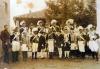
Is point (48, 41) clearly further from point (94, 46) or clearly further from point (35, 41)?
point (94, 46)

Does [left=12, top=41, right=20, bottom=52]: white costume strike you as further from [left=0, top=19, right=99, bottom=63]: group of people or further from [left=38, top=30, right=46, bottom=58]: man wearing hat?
[left=38, top=30, right=46, bottom=58]: man wearing hat

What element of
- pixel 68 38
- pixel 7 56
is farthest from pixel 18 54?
pixel 68 38

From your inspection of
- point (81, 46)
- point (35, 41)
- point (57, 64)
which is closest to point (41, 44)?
point (35, 41)

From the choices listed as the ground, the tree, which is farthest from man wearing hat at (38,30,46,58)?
the tree

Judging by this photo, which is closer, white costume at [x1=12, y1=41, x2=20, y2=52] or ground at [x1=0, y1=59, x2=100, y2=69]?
ground at [x1=0, y1=59, x2=100, y2=69]

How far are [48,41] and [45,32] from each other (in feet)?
0.44

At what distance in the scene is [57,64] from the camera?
416 centimetres

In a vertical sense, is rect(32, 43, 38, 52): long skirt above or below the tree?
below

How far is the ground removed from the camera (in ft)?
13.6

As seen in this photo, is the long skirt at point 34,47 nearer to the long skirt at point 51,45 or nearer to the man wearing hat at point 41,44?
the man wearing hat at point 41,44

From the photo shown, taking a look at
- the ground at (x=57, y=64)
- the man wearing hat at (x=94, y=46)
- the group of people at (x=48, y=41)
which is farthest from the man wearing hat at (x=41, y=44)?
the man wearing hat at (x=94, y=46)

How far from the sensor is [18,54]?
13.9 feet

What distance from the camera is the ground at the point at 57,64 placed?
4141 millimetres

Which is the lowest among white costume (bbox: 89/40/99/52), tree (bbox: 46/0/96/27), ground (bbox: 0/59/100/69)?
ground (bbox: 0/59/100/69)
